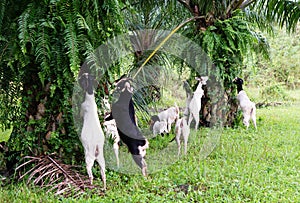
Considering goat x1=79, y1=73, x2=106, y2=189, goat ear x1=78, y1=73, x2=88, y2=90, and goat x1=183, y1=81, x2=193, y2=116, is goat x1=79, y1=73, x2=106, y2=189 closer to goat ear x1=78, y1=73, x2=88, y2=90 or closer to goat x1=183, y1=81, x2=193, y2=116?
goat ear x1=78, y1=73, x2=88, y2=90

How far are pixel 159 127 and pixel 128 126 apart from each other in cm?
110

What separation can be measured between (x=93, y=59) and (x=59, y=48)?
0.85 ft

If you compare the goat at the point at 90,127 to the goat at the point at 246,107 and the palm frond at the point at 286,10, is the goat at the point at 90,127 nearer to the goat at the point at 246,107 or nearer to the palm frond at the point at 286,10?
the goat at the point at 246,107

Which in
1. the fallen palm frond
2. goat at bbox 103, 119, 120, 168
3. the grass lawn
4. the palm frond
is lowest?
the grass lawn

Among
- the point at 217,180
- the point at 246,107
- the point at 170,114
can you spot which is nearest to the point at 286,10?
the point at 246,107

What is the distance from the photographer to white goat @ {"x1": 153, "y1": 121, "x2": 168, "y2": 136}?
3.87 meters

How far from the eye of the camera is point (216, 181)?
9.12 feet

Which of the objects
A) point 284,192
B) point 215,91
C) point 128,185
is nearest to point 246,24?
point 215,91

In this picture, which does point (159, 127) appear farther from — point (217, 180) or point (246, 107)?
point (246, 107)

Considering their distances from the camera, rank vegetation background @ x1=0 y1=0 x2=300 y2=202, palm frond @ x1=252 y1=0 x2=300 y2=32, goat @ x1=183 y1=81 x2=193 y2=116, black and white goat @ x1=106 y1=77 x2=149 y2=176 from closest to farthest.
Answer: vegetation background @ x1=0 y1=0 x2=300 y2=202, black and white goat @ x1=106 y1=77 x2=149 y2=176, goat @ x1=183 y1=81 x2=193 y2=116, palm frond @ x1=252 y1=0 x2=300 y2=32

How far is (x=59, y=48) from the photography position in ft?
7.85

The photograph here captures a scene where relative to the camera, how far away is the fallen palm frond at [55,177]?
249 centimetres

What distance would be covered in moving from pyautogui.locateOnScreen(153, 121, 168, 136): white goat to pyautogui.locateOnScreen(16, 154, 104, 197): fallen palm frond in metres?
1.37

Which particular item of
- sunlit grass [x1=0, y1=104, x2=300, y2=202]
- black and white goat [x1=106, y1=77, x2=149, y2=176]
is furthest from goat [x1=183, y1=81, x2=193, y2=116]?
black and white goat [x1=106, y1=77, x2=149, y2=176]
